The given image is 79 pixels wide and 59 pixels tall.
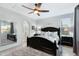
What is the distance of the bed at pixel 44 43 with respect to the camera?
5.48ft

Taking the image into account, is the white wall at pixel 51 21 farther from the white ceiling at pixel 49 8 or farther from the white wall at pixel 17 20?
the white wall at pixel 17 20

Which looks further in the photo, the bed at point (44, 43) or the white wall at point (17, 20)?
the bed at point (44, 43)

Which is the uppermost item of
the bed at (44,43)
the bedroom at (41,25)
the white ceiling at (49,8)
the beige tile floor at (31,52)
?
the white ceiling at (49,8)

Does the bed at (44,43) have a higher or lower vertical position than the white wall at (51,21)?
lower

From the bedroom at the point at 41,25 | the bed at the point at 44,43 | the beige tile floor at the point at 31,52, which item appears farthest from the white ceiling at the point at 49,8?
the beige tile floor at the point at 31,52

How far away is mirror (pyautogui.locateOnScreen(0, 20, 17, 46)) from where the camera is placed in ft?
5.20

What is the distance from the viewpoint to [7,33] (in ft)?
5.30

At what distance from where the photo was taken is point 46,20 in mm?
1720

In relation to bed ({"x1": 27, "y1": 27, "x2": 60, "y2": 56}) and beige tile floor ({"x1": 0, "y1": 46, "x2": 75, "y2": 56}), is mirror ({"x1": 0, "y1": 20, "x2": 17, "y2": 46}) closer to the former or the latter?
beige tile floor ({"x1": 0, "y1": 46, "x2": 75, "y2": 56})

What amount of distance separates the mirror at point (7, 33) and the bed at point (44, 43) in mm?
318

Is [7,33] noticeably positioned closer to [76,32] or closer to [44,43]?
[44,43]

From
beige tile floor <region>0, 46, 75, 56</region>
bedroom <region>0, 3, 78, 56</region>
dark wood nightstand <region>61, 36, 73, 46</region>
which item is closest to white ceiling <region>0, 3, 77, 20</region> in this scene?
bedroom <region>0, 3, 78, 56</region>

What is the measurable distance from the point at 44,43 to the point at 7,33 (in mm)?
730

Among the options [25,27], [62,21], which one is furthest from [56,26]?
[25,27]
